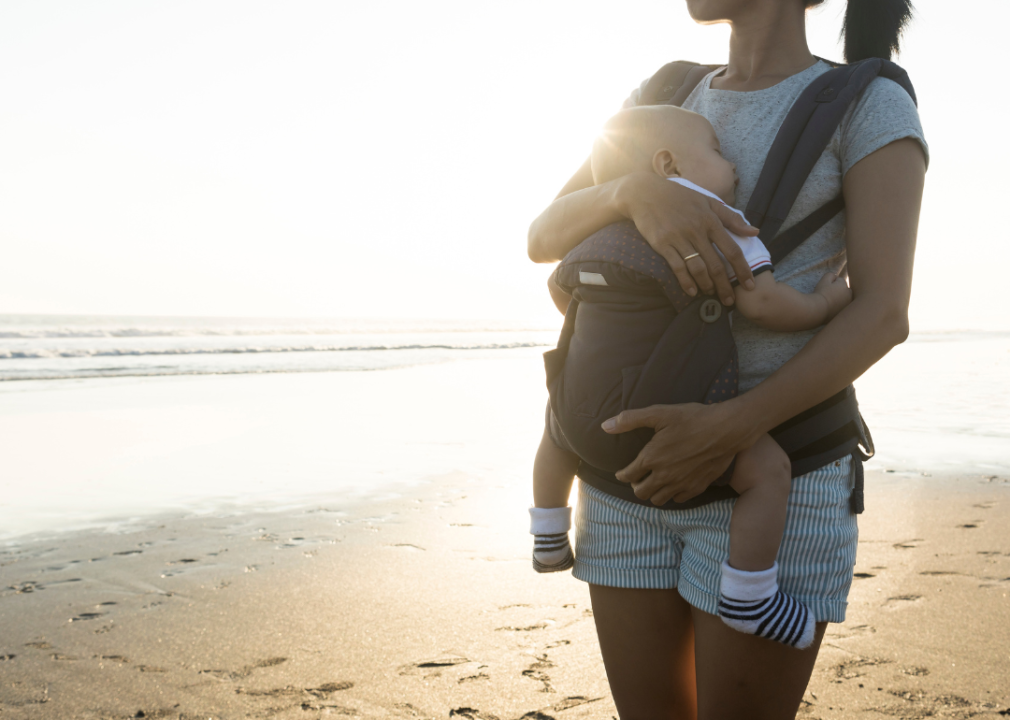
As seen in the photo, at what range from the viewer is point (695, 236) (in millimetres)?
1272

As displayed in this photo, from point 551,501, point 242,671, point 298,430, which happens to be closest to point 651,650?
point 551,501

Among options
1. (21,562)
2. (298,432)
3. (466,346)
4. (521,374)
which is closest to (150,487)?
(21,562)

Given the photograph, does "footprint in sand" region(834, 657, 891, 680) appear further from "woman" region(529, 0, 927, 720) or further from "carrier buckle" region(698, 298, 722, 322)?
"carrier buckle" region(698, 298, 722, 322)

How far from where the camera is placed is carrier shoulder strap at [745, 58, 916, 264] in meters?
1.30

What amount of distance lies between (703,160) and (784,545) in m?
0.80

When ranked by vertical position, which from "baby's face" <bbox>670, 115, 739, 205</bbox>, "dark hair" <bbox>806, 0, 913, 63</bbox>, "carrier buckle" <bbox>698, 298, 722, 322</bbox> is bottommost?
"carrier buckle" <bbox>698, 298, 722, 322</bbox>

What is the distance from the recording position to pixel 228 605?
11.7 feet

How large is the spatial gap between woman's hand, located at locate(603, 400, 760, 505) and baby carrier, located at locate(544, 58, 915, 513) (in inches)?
1.5

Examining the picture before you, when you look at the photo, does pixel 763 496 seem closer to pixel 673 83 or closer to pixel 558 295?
pixel 558 295

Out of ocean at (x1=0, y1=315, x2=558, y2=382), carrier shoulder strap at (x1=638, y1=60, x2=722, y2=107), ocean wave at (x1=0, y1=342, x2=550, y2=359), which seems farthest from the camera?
ocean wave at (x1=0, y1=342, x2=550, y2=359)

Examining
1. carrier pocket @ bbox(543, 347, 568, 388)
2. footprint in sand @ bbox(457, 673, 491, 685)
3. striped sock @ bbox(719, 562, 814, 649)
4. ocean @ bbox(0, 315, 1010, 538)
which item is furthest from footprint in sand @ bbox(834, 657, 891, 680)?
ocean @ bbox(0, 315, 1010, 538)

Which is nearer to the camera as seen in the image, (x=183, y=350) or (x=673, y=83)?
(x=673, y=83)

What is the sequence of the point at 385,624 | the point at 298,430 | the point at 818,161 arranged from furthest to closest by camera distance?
the point at 298,430 → the point at 385,624 → the point at 818,161

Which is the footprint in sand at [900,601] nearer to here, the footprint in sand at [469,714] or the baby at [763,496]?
the footprint in sand at [469,714]
